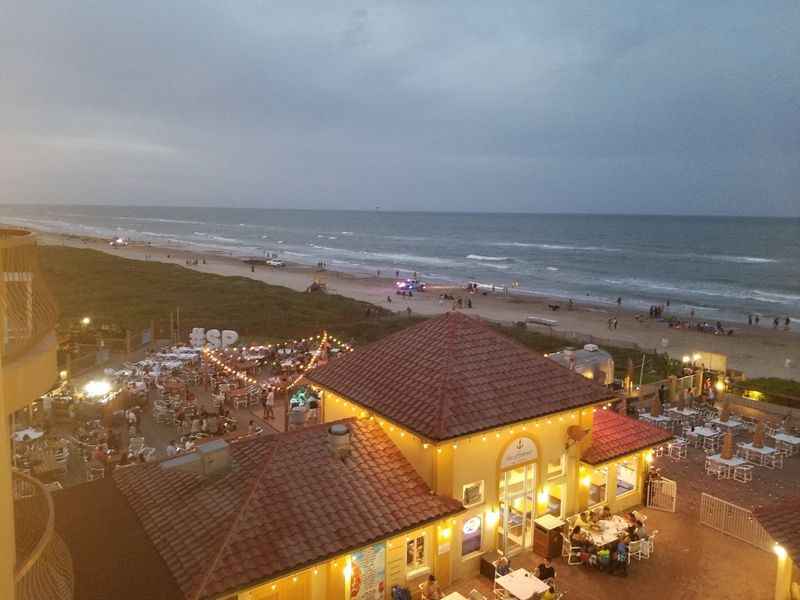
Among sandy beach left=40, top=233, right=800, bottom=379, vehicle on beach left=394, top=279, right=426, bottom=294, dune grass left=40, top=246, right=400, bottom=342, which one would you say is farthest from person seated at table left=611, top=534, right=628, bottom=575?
vehicle on beach left=394, top=279, right=426, bottom=294

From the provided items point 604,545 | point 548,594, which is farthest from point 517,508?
point 548,594

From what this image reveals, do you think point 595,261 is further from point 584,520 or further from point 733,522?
point 584,520

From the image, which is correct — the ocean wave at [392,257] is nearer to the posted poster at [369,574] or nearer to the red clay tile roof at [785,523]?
the red clay tile roof at [785,523]

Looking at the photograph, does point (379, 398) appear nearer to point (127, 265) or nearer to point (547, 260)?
point (127, 265)

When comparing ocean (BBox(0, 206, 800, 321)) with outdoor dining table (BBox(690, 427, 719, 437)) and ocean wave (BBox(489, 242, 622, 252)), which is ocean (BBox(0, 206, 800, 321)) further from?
outdoor dining table (BBox(690, 427, 719, 437))

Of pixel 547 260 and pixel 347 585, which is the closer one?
pixel 347 585

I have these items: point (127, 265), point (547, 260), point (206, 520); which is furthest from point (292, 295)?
point (547, 260)
